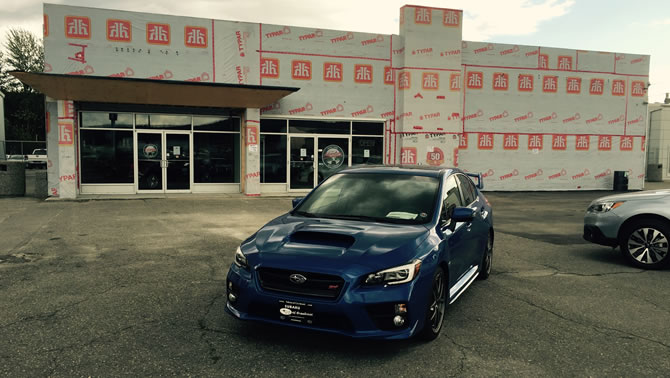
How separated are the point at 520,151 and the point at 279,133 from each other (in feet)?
36.5

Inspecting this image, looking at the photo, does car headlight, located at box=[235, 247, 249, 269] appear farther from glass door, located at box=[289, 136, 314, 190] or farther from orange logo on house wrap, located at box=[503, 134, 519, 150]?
orange logo on house wrap, located at box=[503, 134, 519, 150]

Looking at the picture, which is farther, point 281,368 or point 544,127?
point 544,127

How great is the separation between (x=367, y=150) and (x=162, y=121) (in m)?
7.95

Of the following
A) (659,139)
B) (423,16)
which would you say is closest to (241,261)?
(423,16)

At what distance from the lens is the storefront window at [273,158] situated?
63.8 ft

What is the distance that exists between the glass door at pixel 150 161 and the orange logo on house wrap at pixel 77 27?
366cm

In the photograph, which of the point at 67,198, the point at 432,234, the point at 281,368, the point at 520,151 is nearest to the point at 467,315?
the point at 432,234

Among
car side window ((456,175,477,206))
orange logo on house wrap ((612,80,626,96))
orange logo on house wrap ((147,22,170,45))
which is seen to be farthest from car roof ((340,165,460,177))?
orange logo on house wrap ((612,80,626,96))

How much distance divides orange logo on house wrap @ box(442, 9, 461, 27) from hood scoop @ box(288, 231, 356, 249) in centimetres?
1825

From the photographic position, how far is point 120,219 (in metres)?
11.8

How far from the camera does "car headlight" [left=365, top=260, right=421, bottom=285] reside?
3820mm

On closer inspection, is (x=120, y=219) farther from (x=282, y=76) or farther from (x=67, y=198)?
(x=282, y=76)

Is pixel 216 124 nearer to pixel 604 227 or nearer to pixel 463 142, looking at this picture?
pixel 463 142

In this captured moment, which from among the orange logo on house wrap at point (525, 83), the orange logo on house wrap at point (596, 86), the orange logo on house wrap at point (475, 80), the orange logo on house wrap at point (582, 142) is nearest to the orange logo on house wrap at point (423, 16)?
the orange logo on house wrap at point (475, 80)
